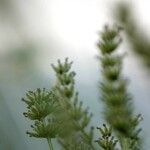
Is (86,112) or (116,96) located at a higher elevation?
(86,112)

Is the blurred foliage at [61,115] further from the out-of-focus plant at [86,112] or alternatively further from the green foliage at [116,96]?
the green foliage at [116,96]

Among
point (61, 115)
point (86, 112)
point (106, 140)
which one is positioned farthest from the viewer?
point (86, 112)

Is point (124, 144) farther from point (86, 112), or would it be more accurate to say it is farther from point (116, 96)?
point (86, 112)

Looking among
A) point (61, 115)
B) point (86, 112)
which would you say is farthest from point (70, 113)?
point (86, 112)

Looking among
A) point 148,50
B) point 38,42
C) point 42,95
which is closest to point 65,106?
point 42,95

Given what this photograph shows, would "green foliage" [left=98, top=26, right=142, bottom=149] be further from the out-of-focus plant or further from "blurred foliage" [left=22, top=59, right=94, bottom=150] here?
"blurred foliage" [left=22, top=59, right=94, bottom=150]

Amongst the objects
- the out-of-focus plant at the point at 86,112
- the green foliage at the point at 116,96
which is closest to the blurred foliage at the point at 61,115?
the out-of-focus plant at the point at 86,112

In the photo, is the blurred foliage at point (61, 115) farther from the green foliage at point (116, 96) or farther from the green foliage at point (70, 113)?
the green foliage at point (116, 96)

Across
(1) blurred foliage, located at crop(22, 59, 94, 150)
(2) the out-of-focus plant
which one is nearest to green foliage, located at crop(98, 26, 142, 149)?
(2) the out-of-focus plant

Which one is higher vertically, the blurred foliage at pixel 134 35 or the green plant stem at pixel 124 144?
the blurred foliage at pixel 134 35
